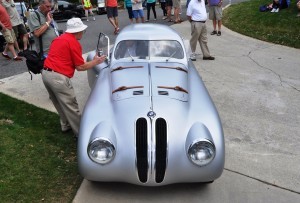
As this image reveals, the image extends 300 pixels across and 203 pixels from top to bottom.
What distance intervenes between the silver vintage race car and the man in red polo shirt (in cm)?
46

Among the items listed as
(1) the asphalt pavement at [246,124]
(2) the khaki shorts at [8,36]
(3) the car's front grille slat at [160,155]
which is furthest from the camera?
(2) the khaki shorts at [8,36]

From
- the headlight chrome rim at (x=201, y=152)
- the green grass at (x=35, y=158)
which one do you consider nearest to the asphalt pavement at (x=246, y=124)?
the green grass at (x=35, y=158)

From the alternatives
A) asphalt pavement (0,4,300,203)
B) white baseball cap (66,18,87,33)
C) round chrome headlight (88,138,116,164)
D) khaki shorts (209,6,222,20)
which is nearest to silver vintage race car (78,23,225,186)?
round chrome headlight (88,138,116,164)

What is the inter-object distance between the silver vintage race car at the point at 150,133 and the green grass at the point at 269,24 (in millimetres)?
7849

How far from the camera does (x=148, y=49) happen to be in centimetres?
527

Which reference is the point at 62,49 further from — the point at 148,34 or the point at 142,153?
the point at 142,153

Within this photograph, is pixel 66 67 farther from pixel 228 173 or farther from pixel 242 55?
pixel 242 55

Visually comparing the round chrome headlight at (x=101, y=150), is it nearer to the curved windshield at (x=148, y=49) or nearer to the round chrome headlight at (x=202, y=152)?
the round chrome headlight at (x=202, y=152)

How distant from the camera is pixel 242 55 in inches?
396

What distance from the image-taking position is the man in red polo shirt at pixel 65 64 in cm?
469

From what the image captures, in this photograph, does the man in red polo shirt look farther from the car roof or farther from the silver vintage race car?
the car roof

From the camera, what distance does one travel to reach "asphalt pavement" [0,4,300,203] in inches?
156

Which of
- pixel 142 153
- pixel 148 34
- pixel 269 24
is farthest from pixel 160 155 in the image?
pixel 269 24

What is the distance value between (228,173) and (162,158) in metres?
1.20
